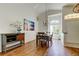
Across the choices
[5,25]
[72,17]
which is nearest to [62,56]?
[72,17]

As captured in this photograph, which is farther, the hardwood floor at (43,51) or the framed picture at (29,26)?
the framed picture at (29,26)

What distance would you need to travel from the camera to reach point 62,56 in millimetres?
1983

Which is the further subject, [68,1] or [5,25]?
[5,25]

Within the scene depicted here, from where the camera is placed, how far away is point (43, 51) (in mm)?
2137

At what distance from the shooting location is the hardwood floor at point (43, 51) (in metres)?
2.03

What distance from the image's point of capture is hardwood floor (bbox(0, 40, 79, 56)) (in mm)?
2033

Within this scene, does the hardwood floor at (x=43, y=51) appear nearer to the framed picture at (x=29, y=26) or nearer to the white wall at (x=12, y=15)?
the framed picture at (x=29, y=26)

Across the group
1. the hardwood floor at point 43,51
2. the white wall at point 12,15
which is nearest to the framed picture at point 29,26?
the white wall at point 12,15

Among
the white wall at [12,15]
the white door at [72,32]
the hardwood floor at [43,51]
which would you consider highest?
the white wall at [12,15]

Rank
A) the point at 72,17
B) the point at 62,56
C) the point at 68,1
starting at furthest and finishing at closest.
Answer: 1. the point at 72,17
2. the point at 62,56
3. the point at 68,1

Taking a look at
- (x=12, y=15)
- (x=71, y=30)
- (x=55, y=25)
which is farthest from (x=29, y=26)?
(x=71, y=30)

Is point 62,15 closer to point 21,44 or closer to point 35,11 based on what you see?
point 35,11

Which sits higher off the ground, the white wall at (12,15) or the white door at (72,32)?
the white wall at (12,15)

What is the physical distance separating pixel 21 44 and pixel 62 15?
102 cm
